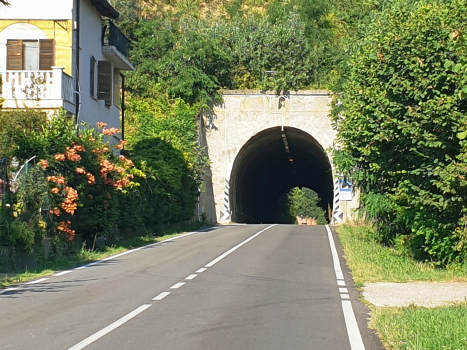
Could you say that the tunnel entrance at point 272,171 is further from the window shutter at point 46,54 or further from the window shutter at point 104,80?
the window shutter at point 46,54

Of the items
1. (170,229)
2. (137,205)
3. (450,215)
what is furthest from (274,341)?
(170,229)

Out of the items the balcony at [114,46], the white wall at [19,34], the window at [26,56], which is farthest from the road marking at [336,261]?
the white wall at [19,34]

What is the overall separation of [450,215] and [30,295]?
8.99 m

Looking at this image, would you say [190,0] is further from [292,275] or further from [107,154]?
[292,275]

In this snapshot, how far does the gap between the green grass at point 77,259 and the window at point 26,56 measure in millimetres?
7494

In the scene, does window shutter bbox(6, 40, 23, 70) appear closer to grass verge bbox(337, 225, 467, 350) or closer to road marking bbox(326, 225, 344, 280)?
road marking bbox(326, 225, 344, 280)

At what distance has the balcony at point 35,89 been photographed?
25188mm

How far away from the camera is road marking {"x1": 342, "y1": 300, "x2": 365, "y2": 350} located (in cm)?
820

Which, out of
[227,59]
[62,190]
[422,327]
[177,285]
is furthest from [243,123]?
[422,327]

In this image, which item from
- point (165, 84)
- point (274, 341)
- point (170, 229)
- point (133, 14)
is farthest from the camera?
point (133, 14)

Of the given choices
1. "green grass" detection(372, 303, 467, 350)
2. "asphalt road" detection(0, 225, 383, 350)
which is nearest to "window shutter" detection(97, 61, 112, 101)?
"asphalt road" detection(0, 225, 383, 350)

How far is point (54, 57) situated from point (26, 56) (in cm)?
113

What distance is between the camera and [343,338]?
8.61 m

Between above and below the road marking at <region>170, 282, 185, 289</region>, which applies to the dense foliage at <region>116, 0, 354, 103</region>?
above
